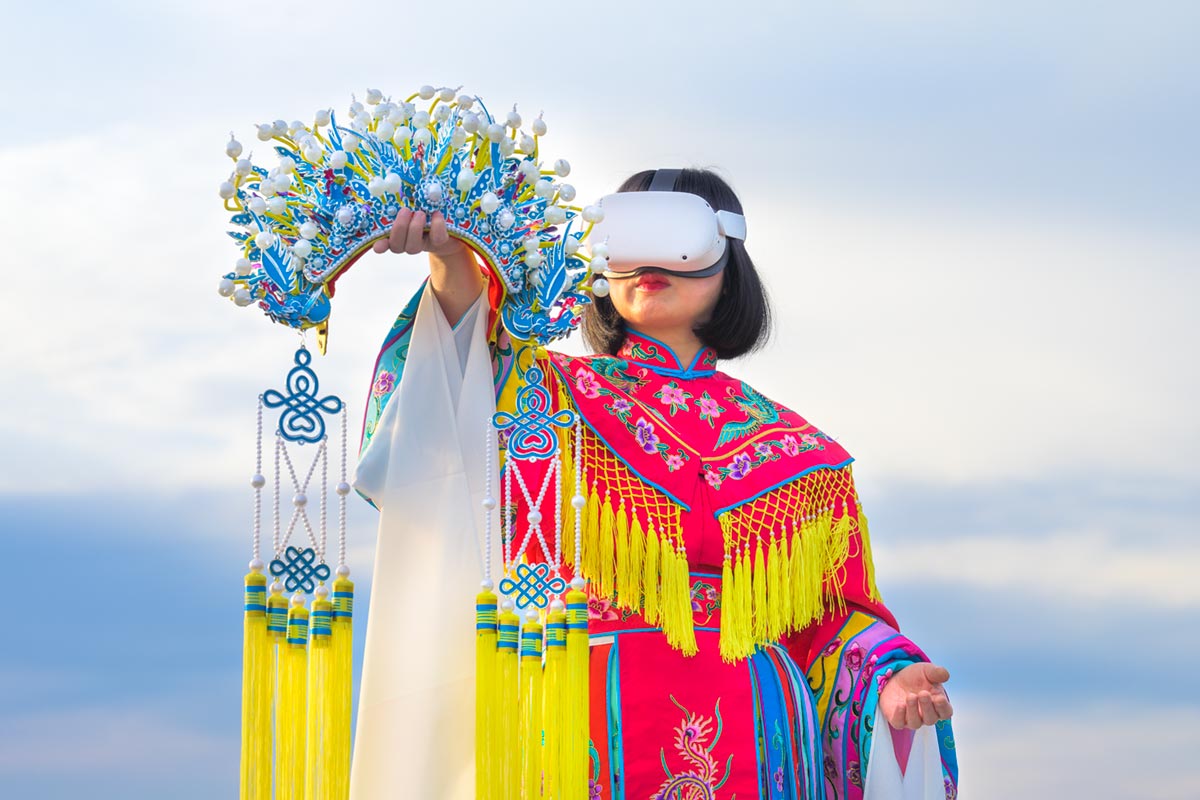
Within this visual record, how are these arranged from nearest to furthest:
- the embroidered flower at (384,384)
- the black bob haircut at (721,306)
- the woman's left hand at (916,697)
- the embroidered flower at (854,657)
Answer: the embroidered flower at (384,384), the woman's left hand at (916,697), the embroidered flower at (854,657), the black bob haircut at (721,306)

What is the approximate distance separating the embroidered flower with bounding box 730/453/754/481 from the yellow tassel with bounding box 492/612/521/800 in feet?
2.18

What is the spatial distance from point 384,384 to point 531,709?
0.62 m

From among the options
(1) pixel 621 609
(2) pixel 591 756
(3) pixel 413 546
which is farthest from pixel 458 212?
(2) pixel 591 756

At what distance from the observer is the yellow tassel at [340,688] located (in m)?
2.80

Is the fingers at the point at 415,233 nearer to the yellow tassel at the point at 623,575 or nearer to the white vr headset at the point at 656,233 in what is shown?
the white vr headset at the point at 656,233

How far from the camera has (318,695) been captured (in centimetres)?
283

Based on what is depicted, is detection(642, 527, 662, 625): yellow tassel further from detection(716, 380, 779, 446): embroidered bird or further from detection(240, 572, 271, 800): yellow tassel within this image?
detection(240, 572, 271, 800): yellow tassel

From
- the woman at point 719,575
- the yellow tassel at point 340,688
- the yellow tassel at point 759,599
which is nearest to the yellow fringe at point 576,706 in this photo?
the woman at point 719,575

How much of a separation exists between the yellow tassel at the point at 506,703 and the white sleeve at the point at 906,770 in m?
0.84

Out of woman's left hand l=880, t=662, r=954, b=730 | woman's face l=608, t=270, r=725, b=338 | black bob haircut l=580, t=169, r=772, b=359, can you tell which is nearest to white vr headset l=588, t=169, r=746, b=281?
woman's face l=608, t=270, r=725, b=338

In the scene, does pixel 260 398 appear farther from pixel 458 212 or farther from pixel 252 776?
pixel 252 776

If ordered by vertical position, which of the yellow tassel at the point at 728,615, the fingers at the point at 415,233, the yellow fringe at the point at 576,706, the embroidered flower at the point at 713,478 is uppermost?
the fingers at the point at 415,233

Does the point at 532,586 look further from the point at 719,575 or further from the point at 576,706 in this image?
the point at 719,575

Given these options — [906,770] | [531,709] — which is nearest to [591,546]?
[531,709]
